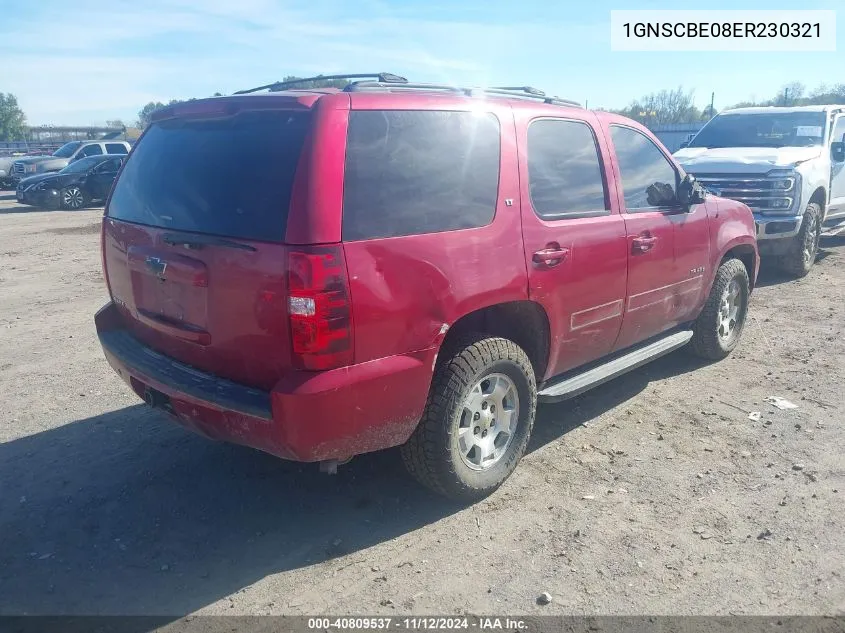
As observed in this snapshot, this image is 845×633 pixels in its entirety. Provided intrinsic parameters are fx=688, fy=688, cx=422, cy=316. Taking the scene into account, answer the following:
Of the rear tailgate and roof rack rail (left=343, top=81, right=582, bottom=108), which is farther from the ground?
roof rack rail (left=343, top=81, right=582, bottom=108)

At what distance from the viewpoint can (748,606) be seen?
2834mm

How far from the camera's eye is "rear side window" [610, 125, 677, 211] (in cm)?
451

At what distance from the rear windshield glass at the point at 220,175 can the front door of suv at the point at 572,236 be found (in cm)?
134

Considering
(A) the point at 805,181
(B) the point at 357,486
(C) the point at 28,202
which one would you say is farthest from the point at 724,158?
(C) the point at 28,202

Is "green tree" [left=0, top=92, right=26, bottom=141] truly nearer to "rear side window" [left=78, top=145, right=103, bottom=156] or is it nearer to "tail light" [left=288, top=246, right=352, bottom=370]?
"rear side window" [left=78, top=145, right=103, bottom=156]

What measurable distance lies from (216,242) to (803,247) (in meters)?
8.37

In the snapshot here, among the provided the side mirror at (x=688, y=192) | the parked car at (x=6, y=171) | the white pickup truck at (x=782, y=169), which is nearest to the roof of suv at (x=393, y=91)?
the side mirror at (x=688, y=192)

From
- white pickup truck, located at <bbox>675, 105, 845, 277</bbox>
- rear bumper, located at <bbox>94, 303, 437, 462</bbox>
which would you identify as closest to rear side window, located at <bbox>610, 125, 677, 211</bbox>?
rear bumper, located at <bbox>94, 303, 437, 462</bbox>

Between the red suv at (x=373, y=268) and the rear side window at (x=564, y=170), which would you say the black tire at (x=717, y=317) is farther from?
the rear side window at (x=564, y=170)

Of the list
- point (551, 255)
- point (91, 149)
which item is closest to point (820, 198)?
point (551, 255)

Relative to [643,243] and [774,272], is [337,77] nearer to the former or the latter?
[643,243]

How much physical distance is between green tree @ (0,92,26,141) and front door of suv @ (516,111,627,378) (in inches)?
2696

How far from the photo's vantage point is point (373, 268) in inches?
114

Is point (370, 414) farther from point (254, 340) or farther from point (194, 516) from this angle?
point (194, 516)
